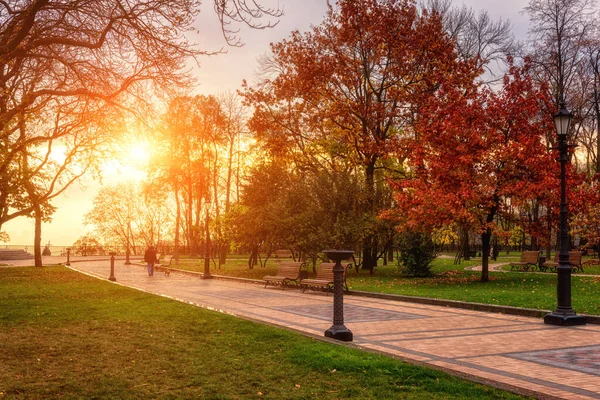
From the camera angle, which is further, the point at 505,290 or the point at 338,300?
the point at 505,290

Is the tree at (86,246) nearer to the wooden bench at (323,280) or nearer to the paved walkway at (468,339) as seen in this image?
the wooden bench at (323,280)

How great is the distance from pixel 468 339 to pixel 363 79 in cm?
2163

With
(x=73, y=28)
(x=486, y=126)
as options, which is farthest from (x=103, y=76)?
(x=486, y=126)

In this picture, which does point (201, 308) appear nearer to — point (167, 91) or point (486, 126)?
point (167, 91)

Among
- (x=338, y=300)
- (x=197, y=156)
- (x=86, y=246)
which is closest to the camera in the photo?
(x=338, y=300)

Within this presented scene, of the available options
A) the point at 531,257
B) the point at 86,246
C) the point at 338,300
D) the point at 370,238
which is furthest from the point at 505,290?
the point at 86,246

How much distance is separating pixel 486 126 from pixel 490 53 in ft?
60.3

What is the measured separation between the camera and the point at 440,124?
21.3 m

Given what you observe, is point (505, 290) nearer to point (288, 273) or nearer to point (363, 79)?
point (288, 273)

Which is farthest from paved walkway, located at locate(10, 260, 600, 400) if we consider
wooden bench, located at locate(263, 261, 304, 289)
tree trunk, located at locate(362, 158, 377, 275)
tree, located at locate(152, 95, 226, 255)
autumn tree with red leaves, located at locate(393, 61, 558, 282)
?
tree, located at locate(152, 95, 226, 255)

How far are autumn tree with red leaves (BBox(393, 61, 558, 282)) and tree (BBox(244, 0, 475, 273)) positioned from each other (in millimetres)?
3965

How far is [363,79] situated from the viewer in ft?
96.3

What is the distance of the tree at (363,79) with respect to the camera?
27.3m

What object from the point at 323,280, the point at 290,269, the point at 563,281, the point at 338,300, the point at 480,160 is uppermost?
the point at 480,160
